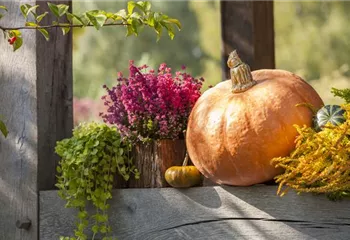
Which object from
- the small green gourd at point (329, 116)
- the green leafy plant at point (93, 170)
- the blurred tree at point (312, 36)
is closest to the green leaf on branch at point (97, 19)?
the small green gourd at point (329, 116)

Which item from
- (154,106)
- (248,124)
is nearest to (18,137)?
(154,106)

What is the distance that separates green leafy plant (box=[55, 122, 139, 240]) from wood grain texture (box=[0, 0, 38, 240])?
0.23 m

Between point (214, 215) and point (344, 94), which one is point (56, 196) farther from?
point (344, 94)

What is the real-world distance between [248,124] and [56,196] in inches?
45.1

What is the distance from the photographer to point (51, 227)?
372cm

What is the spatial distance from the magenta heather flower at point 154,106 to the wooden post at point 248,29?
0.99 metres

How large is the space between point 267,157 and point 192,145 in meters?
0.37

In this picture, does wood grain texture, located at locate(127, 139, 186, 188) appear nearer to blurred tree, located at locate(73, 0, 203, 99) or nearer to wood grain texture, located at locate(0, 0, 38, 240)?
wood grain texture, located at locate(0, 0, 38, 240)

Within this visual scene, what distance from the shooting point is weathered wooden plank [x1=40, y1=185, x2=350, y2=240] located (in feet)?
9.25

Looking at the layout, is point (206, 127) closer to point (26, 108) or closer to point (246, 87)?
point (246, 87)

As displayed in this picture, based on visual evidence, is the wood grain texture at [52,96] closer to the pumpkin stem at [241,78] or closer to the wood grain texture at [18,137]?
the wood grain texture at [18,137]

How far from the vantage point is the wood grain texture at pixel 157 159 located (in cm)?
344

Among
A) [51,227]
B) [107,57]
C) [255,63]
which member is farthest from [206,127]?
[107,57]

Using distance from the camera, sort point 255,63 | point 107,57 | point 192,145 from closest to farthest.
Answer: point 192,145
point 255,63
point 107,57
